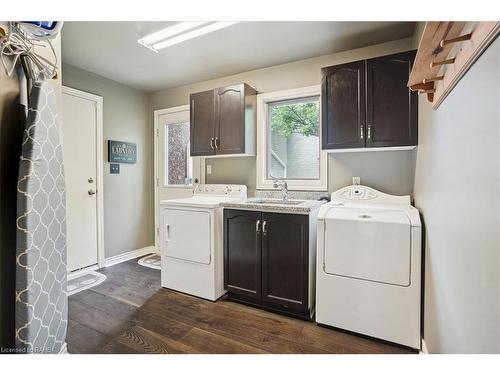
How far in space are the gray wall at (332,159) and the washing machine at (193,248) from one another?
753mm

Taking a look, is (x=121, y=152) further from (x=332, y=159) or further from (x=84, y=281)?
(x=332, y=159)

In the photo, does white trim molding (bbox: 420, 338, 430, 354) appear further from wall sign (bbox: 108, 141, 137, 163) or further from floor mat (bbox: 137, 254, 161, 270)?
wall sign (bbox: 108, 141, 137, 163)

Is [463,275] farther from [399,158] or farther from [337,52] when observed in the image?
[337,52]

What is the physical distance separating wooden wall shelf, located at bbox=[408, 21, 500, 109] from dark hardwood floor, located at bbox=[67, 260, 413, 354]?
170 cm

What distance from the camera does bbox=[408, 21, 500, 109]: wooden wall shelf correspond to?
0.78 m

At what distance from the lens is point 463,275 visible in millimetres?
983

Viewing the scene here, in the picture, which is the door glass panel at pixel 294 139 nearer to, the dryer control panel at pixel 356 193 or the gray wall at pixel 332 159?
the gray wall at pixel 332 159

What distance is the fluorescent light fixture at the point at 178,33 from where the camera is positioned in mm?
1985

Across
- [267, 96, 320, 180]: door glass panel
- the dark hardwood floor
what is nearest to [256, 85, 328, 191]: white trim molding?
[267, 96, 320, 180]: door glass panel

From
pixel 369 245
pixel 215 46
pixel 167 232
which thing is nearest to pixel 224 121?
pixel 215 46

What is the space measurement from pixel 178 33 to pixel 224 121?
921 millimetres

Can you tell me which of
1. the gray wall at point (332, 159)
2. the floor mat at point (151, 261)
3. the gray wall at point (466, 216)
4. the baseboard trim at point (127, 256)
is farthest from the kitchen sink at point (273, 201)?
the baseboard trim at point (127, 256)
